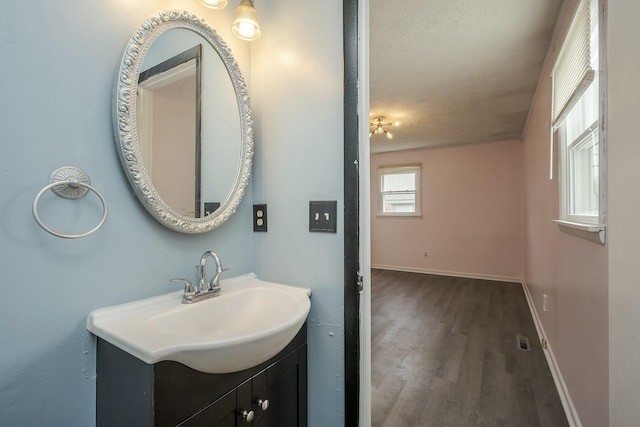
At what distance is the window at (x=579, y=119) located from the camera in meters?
1.25

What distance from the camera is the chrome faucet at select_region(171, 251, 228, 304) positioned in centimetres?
96

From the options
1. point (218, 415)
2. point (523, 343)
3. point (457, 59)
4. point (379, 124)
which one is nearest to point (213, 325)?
point (218, 415)

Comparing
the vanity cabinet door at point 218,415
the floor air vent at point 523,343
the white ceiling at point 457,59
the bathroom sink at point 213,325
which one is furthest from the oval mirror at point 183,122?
the floor air vent at point 523,343

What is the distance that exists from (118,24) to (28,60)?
28cm

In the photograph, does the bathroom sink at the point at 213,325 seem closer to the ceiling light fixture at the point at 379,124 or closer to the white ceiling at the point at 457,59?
the white ceiling at the point at 457,59

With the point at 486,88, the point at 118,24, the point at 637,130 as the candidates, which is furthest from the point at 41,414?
the point at 486,88

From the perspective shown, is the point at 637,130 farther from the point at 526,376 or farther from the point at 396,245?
the point at 396,245

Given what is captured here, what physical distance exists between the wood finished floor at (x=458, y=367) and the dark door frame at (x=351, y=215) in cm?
69

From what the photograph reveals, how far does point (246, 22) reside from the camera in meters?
1.06

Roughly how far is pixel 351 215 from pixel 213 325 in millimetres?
645

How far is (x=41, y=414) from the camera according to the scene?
2.37 ft

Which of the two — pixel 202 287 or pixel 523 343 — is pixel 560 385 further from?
pixel 202 287

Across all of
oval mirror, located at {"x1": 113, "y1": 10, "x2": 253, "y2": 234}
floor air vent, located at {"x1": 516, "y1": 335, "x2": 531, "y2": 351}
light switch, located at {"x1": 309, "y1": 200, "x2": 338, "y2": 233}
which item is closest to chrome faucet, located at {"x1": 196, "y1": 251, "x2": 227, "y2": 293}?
oval mirror, located at {"x1": 113, "y1": 10, "x2": 253, "y2": 234}

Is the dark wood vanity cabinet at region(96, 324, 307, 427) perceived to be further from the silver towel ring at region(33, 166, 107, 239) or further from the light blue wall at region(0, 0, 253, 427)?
the silver towel ring at region(33, 166, 107, 239)
